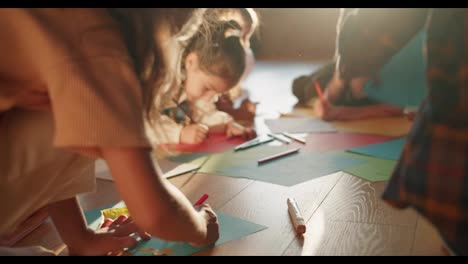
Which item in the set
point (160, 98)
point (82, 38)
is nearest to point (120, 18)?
point (82, 38)

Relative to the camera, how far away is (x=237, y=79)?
1322 mm

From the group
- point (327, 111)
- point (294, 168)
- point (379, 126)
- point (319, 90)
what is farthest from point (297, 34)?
point (294, 168)

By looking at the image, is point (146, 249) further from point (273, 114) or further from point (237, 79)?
point (273, 114)

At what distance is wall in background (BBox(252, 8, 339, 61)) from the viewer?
310 centimetres

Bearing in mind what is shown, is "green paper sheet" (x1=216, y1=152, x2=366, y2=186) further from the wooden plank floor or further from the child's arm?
the child's arm

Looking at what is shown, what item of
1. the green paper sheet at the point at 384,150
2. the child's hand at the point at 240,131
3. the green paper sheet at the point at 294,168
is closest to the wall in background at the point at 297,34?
the child's hand at the point at 240,131

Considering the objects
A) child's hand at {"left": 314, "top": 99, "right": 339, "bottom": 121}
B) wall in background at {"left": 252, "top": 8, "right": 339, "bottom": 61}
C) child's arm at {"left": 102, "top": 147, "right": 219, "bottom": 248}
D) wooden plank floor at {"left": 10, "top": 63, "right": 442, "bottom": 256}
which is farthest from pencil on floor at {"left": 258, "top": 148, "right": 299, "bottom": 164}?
wall in background at {"left": 252, "top": 8, "right": 339, "bottom": 61}

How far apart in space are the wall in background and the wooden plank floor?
6.72ft

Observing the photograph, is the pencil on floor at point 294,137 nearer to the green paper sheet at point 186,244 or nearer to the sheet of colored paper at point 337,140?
the sheet of colored paper at point 337,140

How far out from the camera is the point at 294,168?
1176 mm

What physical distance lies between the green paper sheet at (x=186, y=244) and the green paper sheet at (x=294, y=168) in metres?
0.22

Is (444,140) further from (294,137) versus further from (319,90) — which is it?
(319,90)

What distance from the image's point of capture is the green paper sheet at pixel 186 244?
2.56ft
